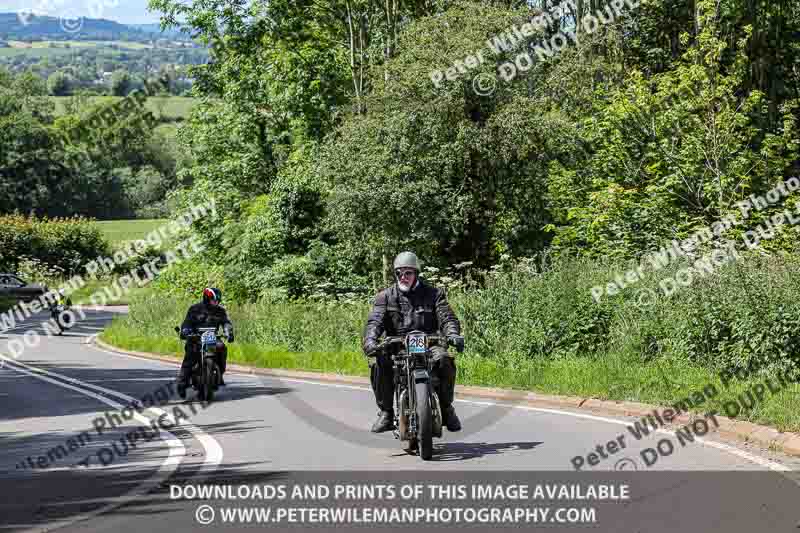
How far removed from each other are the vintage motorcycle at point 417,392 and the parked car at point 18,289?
52261 millimetres

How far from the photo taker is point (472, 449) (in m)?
11.8

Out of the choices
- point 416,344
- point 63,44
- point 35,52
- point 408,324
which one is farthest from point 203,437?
point 35,52

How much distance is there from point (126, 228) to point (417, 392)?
332 feet

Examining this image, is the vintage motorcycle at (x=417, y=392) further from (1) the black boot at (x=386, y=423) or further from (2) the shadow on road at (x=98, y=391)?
(2) the shadow on road at (x=98, y=391)

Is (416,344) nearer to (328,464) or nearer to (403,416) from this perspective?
(403,416)

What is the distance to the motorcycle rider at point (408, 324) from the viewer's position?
37.7 ft

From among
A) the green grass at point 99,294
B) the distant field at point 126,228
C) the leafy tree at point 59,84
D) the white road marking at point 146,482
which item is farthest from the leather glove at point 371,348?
the leafy tree at point 59,84

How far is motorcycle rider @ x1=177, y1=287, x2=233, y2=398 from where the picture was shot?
19719 mm

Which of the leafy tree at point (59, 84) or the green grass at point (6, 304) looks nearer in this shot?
the green grass at point (6, 304)

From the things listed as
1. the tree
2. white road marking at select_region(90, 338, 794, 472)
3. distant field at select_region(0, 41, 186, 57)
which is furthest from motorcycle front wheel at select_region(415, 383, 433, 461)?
distant field at select_region(0, 41, 186, 57)

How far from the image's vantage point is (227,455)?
12.0m

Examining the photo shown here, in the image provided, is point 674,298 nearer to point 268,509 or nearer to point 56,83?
point 268,509

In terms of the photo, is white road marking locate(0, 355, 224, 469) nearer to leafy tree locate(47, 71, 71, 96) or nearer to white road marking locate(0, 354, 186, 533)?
white road marking locate(0, 354, 186, 533)

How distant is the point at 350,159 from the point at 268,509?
3140cm
